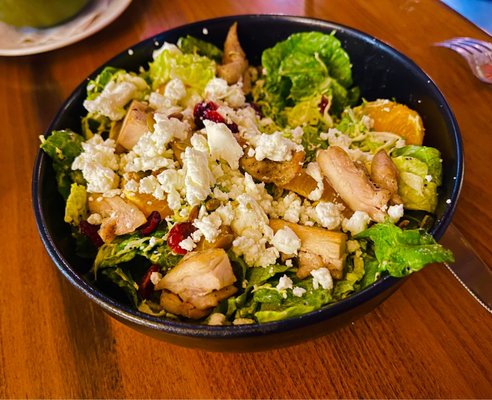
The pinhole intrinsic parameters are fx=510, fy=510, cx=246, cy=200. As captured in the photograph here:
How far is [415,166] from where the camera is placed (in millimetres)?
1229

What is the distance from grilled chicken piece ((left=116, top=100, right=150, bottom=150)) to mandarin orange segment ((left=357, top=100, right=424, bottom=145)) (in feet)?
2.07

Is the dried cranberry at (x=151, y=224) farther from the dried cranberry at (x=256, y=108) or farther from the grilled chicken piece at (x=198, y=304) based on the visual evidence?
the dried cranberry at (x=256, y=108)

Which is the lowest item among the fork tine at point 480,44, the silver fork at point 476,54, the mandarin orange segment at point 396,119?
the mandarin orange segment at point 396,119

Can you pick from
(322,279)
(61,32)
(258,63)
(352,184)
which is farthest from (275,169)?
(61,32)

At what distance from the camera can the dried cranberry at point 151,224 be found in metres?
1.21

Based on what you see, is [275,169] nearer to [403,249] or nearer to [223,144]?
[223,144]

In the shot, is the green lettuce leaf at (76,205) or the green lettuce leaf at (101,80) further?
the green lettuce leaf at (101,80)

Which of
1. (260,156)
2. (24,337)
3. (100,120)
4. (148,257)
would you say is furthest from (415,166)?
(24,337)

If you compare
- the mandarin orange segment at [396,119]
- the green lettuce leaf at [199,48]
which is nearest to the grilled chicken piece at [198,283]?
the mandarin orange segment at [396,119]

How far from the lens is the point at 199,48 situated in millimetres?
1662

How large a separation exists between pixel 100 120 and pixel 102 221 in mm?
377

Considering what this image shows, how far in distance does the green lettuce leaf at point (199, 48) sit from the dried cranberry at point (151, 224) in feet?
2.14

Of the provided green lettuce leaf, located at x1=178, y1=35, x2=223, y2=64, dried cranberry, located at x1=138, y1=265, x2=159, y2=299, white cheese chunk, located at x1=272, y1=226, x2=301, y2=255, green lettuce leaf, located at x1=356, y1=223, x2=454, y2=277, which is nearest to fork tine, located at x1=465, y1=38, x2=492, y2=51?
green lettuce leaf, located at x1=178, y1=35, x2=223, y2=64

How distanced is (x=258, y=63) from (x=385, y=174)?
0.72m
